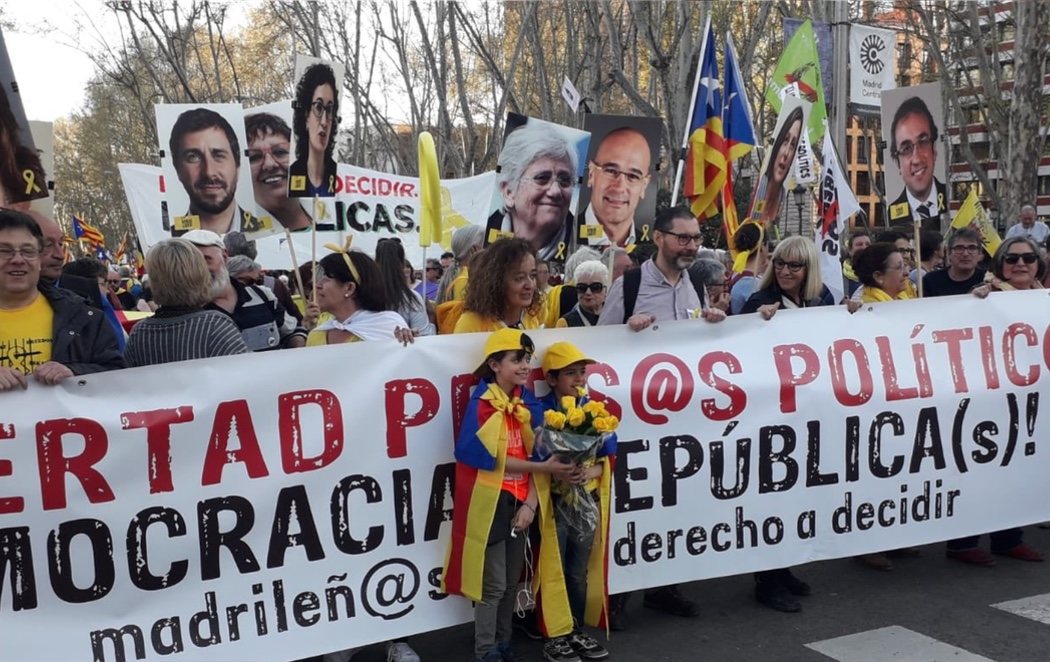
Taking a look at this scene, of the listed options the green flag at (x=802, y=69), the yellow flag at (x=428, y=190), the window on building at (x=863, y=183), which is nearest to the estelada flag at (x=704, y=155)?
the green flag at (x=802, y=69)

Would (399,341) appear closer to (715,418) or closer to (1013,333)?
(715,418)

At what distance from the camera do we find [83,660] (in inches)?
145

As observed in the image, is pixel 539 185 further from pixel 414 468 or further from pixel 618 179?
pixel 414 468

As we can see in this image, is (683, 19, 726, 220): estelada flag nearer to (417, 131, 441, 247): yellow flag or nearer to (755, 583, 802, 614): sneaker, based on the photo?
(417, 131, 441, 247): yellow flag

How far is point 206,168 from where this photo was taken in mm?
8891

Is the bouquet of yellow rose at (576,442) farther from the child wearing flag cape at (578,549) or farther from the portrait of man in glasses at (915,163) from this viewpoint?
the portrait of man in glasses at (915,163)

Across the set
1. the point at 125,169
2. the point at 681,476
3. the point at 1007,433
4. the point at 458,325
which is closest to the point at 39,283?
the point at 458,325

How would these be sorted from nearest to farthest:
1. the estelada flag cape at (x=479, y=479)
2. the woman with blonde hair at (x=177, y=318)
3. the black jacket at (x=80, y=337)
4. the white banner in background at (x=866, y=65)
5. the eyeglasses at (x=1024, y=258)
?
1. the black jacket at (x=80, y=337)
2. the woman with blonde hair at (x=177, y=318)
3. the estelada flag cape at (x=479, y=479)
4. the eyeglasses at (x=1024, y=258)
5. the white banner in background at (x=866, y=65)

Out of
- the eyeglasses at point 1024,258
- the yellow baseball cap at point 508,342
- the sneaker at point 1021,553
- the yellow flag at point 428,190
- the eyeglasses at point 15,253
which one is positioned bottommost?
the sneaker at point 1021,553

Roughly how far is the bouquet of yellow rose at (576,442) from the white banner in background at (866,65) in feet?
33.5

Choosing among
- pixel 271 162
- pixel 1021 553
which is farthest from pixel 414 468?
pixel 271 162

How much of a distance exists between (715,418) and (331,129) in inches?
111

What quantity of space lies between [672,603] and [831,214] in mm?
4990

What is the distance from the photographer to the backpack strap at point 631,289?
522cm
